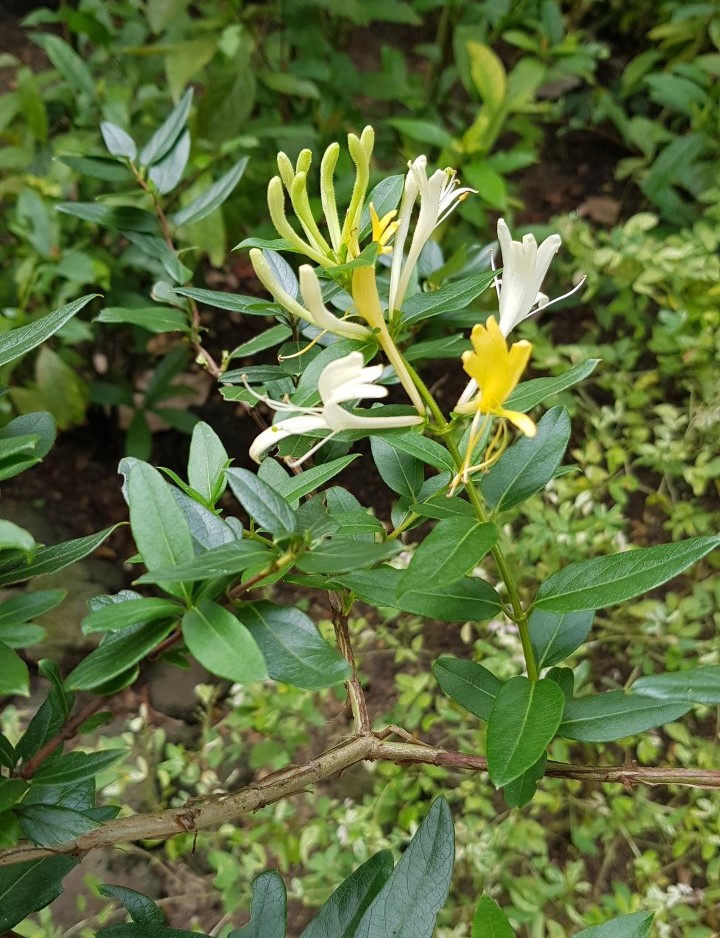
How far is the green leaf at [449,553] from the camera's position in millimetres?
383

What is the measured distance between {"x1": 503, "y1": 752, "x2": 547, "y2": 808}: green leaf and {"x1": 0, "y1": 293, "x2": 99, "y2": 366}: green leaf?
0.41m

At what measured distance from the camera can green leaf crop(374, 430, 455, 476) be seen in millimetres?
462

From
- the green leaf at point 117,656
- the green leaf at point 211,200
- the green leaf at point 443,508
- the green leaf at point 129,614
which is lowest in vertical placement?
the green leaf at point 443,508

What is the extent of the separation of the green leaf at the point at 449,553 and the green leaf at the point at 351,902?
0.27 m

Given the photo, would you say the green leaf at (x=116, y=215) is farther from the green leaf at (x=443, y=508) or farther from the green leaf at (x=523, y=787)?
the green leaf at (x=523, y=787)

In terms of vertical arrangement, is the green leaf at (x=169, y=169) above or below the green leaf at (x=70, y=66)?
below

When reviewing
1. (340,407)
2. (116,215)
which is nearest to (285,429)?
(340,407)

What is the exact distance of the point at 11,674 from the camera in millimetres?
376

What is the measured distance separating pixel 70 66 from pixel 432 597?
1354 millimetres

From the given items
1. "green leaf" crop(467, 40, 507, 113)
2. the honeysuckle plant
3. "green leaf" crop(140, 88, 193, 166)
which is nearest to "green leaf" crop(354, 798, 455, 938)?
the honeysuckle plant

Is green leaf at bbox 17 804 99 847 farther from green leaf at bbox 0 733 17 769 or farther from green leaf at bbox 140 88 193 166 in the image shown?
green leaf at bbox 140 88 193 166

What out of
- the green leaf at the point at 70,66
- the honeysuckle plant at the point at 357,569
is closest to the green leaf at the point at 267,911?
the honeysuckle plant at the point at 357,569

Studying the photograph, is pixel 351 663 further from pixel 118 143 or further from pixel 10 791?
pixel 118 143

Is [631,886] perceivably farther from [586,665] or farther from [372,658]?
[372,658]
